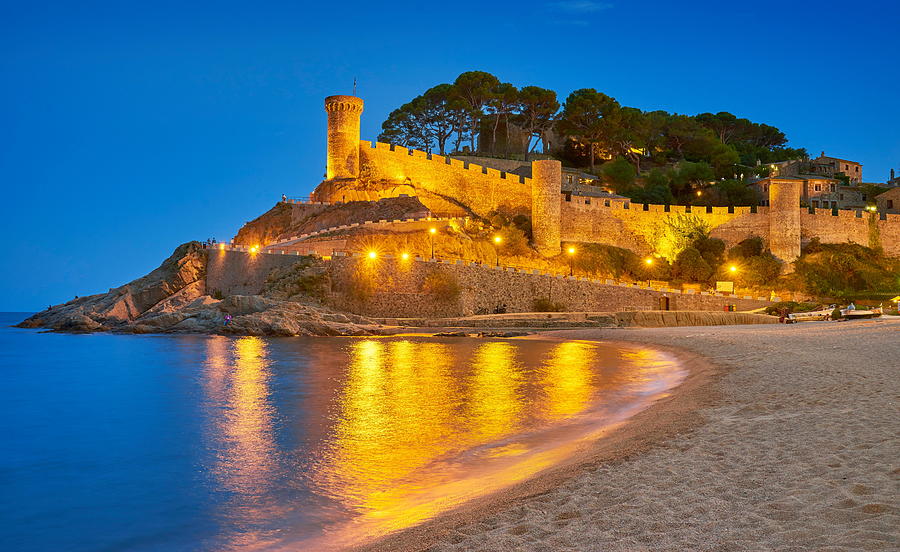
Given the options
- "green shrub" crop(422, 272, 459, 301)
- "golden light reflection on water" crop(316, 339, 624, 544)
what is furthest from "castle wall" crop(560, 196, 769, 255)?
"golden light reflection on water" crop(316, 339, 624, 544)

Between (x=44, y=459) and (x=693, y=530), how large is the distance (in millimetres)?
8761

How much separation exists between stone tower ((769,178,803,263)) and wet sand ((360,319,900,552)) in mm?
33295

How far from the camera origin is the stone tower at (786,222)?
1519 inches

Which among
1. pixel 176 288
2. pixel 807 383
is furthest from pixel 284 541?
pixel 176 288

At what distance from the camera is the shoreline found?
4539mm

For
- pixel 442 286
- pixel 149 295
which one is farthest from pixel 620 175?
pixel 149 295

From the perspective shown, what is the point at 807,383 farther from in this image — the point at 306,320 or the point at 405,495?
the point at 306,320

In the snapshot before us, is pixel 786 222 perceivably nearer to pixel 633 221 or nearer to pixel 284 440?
pixel 633 221

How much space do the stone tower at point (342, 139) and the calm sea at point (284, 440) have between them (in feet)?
94.3

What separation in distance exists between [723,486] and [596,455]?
70.6 inches

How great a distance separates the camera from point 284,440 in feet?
29.6

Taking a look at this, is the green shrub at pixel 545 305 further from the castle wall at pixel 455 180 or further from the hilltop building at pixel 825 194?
the hilltop building at pixel 825 194

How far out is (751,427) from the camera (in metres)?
6.43

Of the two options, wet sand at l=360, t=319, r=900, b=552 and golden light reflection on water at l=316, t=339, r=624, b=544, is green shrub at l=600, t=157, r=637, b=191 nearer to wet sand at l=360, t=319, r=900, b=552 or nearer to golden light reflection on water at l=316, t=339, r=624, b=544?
golden light reflection on water at l=316, t=339, r=624, b=544
